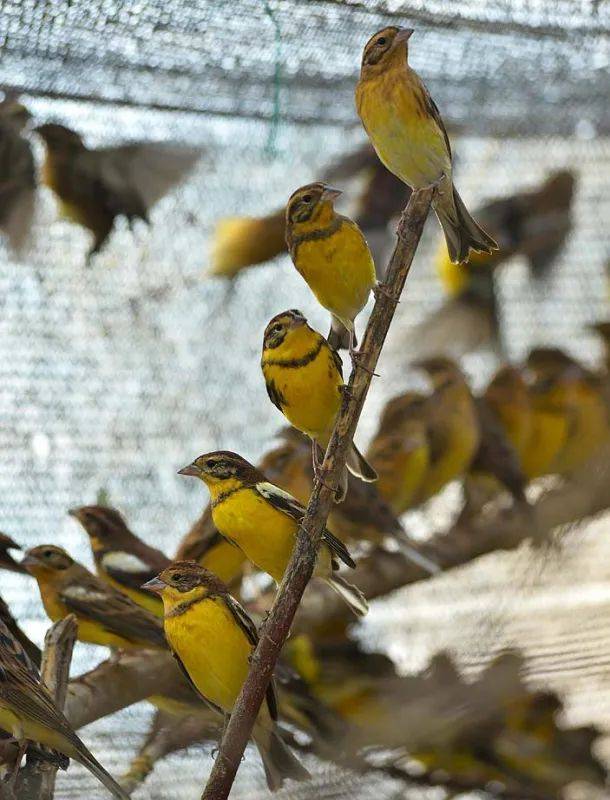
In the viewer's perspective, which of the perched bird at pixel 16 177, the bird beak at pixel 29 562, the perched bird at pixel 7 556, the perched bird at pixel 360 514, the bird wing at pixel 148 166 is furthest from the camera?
the perched bird at pixel 360 514

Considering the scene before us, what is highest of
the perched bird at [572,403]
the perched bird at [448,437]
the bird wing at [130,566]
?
the perched bird at [572,403]

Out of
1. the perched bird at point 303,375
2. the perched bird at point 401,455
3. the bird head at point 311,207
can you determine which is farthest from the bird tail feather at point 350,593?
the perched bird at point 401,455

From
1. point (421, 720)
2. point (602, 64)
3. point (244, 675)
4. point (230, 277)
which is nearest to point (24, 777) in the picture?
point (244, 675)

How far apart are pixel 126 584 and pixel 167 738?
40 cm

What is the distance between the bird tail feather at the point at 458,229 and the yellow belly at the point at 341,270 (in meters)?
0.08

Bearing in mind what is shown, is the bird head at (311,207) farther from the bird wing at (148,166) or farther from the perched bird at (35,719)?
the bird wing at (148,166)

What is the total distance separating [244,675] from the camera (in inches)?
48.7

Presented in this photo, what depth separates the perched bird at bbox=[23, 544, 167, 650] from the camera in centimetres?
178

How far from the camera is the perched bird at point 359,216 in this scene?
2.56m

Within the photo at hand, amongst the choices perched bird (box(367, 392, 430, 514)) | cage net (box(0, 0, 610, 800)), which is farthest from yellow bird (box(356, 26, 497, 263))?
perched bird (box(367, 392, 430, 514))

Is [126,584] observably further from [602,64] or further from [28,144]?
[602,64]

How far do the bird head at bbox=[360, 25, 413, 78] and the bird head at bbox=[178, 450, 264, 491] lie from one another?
1.28 feet

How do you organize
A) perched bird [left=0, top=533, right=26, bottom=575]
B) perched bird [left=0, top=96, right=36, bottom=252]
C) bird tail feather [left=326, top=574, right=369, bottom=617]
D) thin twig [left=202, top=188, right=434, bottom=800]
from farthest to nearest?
perched bird [left=0, top=96, right=36, bottom=252] → perched bird [left=0, top=533, right=26, bottom=575] → bird tail feather [left=326, top=574, right=369, bottom=617] → thin twig [left=202, top=188, right=434, bottom=800]

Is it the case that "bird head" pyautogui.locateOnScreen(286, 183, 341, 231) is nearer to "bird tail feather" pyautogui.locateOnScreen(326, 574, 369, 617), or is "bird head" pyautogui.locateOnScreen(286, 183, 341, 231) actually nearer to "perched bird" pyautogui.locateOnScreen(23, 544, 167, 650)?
"bird tail feather" pyautogui.locateOnScreen(326, 574, 369, 617)
